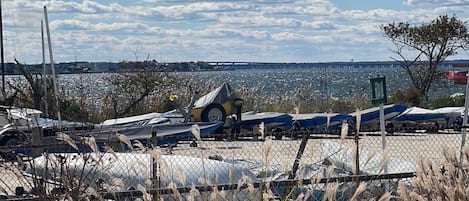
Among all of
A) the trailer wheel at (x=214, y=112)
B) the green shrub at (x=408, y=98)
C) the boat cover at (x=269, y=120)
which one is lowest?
the green shrub at (x=408, y=98)

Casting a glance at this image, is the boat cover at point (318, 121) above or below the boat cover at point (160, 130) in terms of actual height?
below

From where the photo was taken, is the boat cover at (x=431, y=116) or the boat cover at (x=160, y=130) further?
the boat cover at (x=431, y=116)

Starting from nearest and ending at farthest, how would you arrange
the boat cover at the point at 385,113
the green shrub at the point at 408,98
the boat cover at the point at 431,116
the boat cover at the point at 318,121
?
the boat cover at the point at 318,121 < the boat cover at the point at 385,113 < the boat cover at the point at 431,116 < the green shrub at the point at 408,98

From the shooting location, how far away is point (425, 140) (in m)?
21.8

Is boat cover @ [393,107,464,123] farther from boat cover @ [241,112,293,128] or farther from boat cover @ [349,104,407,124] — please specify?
boat cover @ [241,112,293,128]

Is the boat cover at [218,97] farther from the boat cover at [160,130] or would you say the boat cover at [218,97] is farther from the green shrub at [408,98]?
the green shrub at [408,98]

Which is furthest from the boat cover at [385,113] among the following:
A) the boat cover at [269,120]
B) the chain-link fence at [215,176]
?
the chain-link fence at [215,176]

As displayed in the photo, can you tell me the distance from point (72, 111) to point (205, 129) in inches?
190

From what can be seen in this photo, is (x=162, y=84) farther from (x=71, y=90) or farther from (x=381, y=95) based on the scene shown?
(x=381, y=95)

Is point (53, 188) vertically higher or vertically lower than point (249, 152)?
higher

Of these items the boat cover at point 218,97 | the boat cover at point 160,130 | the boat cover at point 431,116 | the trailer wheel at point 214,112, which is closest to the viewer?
the boat cover at point 160,130

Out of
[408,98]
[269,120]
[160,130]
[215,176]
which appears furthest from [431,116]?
[215,176]

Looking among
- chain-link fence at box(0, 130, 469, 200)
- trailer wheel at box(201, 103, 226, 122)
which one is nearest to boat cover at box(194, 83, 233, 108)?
trailer wheel at box(201, 103, 226, 122)

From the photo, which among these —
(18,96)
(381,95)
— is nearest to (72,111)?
(18,96)
